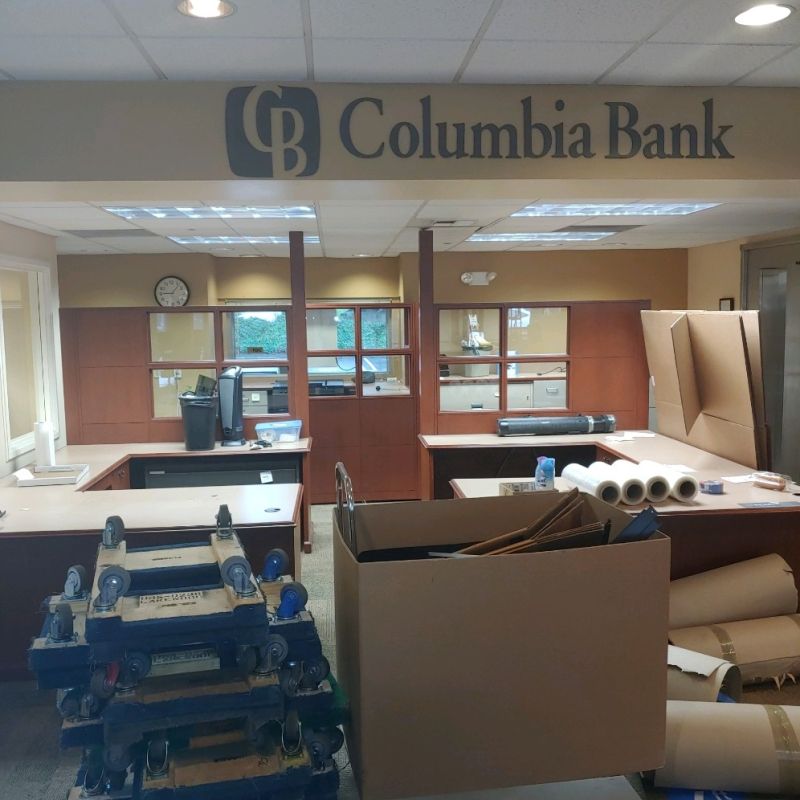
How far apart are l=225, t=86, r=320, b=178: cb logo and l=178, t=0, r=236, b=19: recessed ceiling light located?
0.62 m

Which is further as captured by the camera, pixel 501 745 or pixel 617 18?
pixel 617 18

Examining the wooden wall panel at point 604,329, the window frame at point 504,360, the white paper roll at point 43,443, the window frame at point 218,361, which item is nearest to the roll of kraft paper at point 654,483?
the window frame at point 504,360

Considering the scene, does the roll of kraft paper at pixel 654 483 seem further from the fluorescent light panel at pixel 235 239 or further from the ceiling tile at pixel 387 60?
the fluorescent light panel at pixel 235 239

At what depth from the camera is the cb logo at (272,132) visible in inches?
116

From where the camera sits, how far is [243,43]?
8.35 feet

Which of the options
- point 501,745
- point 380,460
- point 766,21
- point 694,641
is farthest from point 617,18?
point 380,460

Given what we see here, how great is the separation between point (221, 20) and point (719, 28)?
1.61m

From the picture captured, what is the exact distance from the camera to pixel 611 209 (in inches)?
210

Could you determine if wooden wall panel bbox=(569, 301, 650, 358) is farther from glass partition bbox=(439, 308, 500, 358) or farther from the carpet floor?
the carpet floor

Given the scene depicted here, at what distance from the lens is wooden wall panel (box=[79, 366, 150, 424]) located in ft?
17.6

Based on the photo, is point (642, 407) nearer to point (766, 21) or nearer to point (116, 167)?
point (766, 21)

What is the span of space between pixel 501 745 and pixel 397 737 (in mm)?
154

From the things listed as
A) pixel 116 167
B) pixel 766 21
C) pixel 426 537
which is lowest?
pixel 426 537

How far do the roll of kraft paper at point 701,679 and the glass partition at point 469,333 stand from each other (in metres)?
3.60
